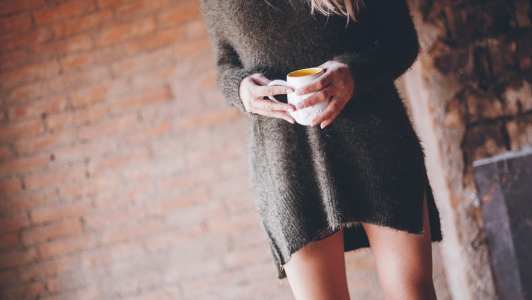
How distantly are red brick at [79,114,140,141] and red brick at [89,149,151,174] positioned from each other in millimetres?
111

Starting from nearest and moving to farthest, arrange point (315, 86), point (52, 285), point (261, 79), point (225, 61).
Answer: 1. point (315, 86)
2. point (261, 79)
3. point (225, 61)
4. point (52, 285)

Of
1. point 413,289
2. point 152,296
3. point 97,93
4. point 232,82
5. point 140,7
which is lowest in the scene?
point 152,296

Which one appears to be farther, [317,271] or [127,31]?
[127,31]

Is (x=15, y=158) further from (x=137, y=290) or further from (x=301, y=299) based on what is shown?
(x=301, y=299)

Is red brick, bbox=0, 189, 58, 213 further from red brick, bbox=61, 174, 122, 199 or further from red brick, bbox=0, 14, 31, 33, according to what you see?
red brick, bbox=0, 14, 31, 33

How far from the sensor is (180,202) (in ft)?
4.73

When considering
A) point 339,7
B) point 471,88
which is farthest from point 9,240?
point 471,88

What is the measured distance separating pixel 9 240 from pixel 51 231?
21cm

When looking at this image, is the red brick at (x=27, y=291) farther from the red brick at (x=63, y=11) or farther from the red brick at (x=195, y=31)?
the red brick at (x=195, y=31)

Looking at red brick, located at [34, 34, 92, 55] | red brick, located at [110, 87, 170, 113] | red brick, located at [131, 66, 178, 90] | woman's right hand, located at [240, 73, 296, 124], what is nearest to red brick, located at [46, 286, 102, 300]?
red brick, located at [110, 87, 170, 113]

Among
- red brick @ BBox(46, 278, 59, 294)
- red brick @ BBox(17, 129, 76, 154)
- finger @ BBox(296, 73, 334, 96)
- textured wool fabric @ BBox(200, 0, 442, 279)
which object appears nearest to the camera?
finger @ BBox(296, 73, 334, 96)

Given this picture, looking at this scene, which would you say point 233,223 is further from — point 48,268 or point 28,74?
point 28,74

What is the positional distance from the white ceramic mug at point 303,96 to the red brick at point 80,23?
1.07 m

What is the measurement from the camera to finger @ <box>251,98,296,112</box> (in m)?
0.66
